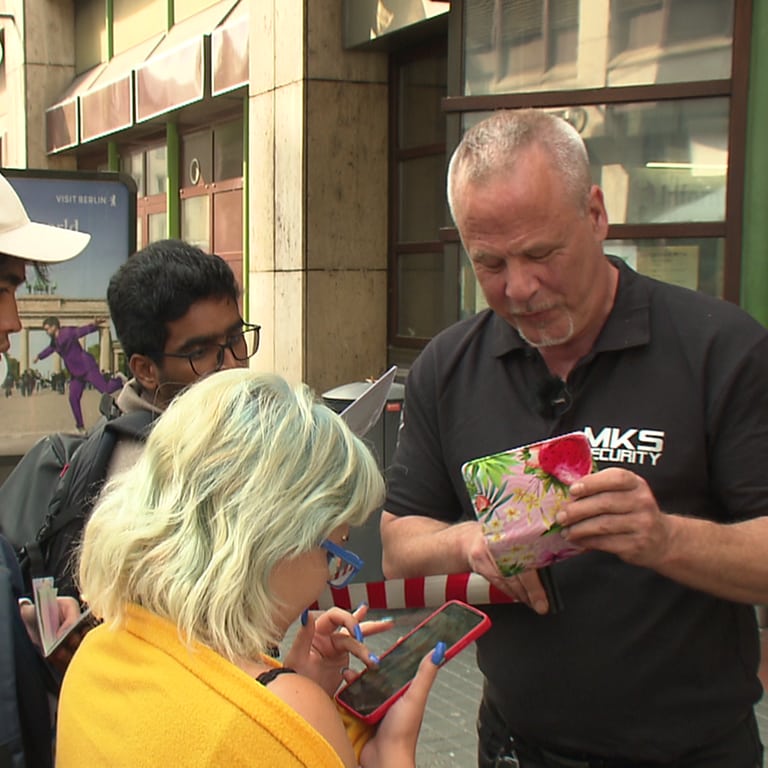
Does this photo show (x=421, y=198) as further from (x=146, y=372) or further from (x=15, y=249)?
(x=15, y=249)

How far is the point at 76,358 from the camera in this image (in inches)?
239

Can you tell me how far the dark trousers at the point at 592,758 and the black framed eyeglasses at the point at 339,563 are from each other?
2.51 ft

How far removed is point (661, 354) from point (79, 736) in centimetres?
136

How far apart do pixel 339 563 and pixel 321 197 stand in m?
7.48

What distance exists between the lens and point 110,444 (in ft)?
7.96

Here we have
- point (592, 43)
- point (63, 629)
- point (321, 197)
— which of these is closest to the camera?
point (63, 629)

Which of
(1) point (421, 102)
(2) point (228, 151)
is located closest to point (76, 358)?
(1) point (421, 102)

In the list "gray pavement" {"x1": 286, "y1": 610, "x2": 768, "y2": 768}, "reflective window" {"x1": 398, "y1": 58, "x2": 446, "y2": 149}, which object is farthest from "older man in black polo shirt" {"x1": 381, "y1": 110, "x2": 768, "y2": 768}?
"reflective window" {"x1": 398, "y1": 58, "x2": 446, "y2": 149}

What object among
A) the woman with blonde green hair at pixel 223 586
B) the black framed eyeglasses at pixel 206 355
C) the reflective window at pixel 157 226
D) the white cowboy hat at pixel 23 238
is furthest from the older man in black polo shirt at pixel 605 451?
the reflective window at pixel 157 226

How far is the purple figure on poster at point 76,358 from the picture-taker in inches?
238

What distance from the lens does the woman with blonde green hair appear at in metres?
1.53

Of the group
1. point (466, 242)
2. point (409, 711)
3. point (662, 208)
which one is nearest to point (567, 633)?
point (409, 711)

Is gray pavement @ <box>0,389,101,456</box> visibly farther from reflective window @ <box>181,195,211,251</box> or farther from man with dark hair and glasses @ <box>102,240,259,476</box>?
reflective window @ <box>181,195,211,251</box>

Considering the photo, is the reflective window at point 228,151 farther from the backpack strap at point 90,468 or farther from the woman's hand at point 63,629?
the woman's hand at point 63,629
